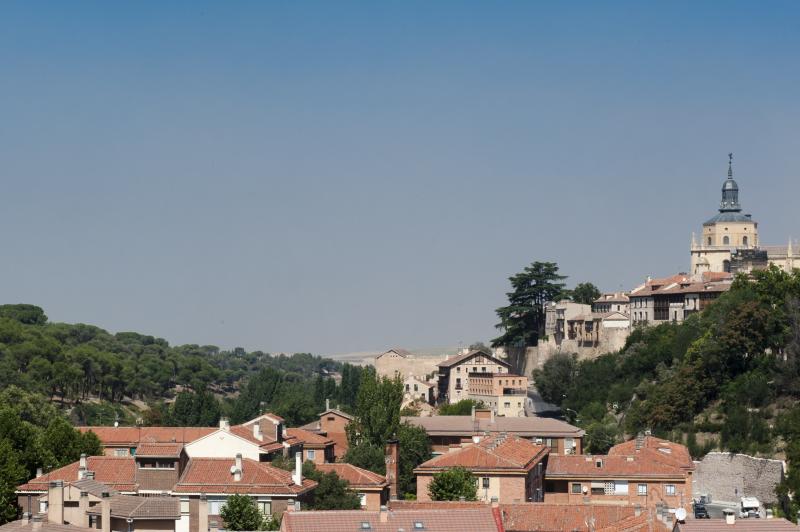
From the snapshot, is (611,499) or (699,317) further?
(699,317)

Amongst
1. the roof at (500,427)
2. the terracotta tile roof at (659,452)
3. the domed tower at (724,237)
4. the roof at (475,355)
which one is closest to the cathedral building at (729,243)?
the domed tower at (724,237)

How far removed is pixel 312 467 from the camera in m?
58.2

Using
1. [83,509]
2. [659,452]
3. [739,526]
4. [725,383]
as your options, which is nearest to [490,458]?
[659,452]

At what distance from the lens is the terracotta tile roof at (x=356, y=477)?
190 ft

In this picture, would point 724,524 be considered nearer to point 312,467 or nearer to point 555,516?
point 555,516

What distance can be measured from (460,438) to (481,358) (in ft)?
150

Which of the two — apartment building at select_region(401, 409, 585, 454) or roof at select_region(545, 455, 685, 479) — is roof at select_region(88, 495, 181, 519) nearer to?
roof at select_region(545, 455, 685, 479)

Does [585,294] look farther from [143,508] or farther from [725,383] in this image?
[143,508]

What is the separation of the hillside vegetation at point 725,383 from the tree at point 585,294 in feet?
81.4

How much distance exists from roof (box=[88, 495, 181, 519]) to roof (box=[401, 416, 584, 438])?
3279cm

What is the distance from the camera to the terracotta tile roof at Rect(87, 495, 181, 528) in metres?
44.7

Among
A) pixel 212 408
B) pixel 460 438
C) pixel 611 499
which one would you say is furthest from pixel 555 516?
pixel 212 408

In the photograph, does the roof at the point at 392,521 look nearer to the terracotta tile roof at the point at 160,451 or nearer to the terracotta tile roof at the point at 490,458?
the terracotta tile roof at the point at 160,451

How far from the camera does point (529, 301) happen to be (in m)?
128
